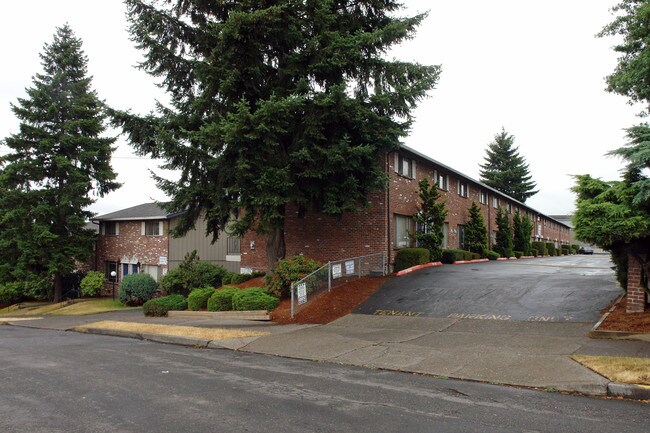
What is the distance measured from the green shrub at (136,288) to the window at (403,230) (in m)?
14.0

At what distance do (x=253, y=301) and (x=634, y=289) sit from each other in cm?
1034

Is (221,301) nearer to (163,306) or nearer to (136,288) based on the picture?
(163,306)

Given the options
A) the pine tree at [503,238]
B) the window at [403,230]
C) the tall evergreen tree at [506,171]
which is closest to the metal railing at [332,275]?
the window at [403,230]

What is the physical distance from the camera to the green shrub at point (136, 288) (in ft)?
84.5

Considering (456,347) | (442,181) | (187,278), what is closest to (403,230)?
(442,181)

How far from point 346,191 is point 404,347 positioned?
25.5 feet

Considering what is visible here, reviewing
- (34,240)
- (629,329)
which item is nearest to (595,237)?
(629,329)

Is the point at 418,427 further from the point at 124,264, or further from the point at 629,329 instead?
the point at 124,264

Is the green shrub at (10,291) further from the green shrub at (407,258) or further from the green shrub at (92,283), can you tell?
the green shrub at (407,258)

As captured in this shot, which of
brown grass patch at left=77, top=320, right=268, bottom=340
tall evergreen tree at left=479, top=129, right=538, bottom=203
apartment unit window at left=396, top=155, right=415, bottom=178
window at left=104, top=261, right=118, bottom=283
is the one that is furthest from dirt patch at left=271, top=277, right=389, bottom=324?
tall evergreen tree at left=479, top=129, right=538, bottom=203

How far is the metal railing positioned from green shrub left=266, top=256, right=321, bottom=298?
1.11ft

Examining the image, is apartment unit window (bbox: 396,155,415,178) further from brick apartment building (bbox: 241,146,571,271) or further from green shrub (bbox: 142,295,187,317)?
green shrub (bbox: 142,295,187,317)

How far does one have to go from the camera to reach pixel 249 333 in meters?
12.1

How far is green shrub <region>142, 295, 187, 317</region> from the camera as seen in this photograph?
1794 cm
